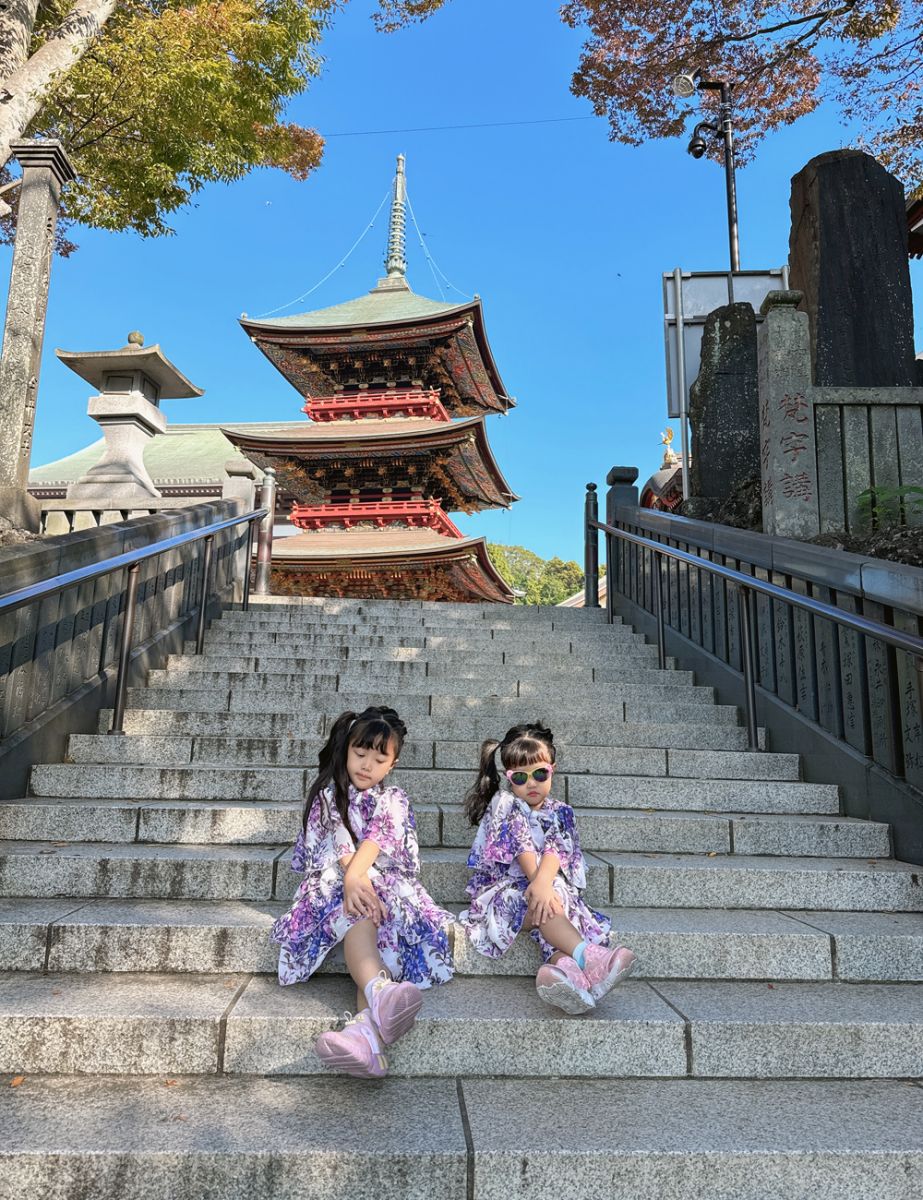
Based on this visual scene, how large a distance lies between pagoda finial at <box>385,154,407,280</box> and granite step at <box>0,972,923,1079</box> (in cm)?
2585

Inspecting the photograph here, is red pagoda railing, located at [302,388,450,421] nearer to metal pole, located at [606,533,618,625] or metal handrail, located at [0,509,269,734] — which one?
metal pole, located at [606,533,618,625]

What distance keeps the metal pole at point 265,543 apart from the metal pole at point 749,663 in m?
5.65

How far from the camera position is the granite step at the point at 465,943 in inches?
88.0

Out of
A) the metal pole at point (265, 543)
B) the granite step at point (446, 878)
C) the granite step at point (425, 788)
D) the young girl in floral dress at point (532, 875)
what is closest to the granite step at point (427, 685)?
the granite step at point (425, 788)

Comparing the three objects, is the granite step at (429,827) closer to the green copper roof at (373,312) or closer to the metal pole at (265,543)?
the metal pole at (265,543)

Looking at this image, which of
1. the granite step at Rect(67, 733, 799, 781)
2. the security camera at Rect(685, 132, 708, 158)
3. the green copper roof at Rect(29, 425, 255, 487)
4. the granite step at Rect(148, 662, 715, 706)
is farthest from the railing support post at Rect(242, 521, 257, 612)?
the green copper roof at Rect(29, 425, 255, 487)

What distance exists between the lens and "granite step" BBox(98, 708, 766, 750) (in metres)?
3.98

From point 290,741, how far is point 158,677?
1380 millimetres

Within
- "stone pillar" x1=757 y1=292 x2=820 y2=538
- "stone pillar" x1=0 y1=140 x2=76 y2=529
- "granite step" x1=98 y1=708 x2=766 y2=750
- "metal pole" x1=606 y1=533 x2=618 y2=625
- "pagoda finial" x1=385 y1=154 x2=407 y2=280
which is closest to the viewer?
"granite step" x1=98 y1=708 x2=766 y2=750

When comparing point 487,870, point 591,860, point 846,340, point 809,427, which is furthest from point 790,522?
point 487,870

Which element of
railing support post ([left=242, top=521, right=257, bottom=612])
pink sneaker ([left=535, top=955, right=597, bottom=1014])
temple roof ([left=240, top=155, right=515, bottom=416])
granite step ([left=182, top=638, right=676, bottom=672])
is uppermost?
temple roof ([left=240, top=155, right=515, bottom=416])

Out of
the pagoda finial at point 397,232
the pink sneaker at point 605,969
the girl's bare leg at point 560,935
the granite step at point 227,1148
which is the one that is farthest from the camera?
the pagoda finial at point 397,232

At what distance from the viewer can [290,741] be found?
3689mm

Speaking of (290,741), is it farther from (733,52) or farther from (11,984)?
(733,52)
